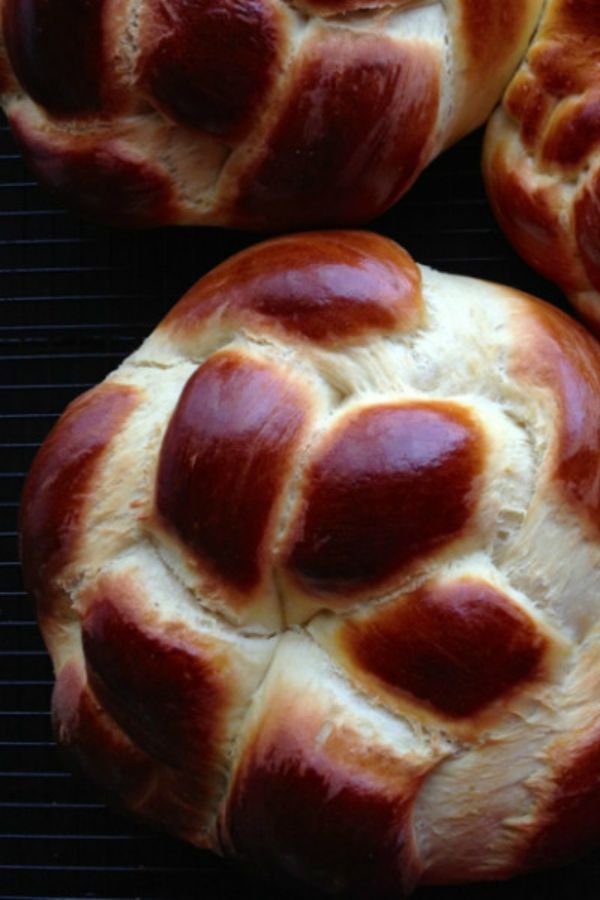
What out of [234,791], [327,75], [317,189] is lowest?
[234,791]

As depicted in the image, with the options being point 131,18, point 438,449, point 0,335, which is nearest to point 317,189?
point 131,18

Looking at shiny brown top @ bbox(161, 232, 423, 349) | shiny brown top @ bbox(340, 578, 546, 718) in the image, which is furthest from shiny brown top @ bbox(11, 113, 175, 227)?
shiny brown top @ bbox(340, 578, 546, 718)

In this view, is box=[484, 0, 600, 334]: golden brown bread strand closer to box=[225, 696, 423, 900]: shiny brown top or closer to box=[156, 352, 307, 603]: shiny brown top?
box=[156, 352, 307, 603]: shiny brown top

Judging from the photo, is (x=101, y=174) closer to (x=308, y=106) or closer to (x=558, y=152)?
(x=308, y=106)

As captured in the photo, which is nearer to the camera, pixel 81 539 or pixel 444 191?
pixel 81 539

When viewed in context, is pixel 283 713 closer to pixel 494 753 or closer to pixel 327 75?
pixel 494 753

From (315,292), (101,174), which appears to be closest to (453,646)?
(315,292)

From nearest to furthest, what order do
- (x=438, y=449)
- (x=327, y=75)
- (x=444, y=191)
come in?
1. (x=438, y=449)
2. (x=327, y=75)
3. (x=444, y=191)
